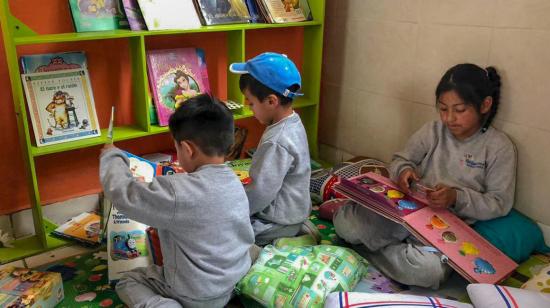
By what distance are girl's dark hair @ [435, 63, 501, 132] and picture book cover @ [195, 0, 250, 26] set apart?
3.29 ft

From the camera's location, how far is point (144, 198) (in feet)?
4.43

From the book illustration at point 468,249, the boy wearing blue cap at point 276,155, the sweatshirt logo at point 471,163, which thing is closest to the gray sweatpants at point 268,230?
the boy wearing blue cap at point 276,155

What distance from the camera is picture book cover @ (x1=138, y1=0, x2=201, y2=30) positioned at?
204cm

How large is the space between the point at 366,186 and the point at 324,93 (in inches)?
41.9

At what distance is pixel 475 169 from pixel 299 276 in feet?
2.90

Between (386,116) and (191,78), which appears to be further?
(386,116)

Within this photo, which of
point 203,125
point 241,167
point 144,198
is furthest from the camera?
point 241,167

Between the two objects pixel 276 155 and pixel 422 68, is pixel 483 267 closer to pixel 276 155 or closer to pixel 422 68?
pixel 276 155

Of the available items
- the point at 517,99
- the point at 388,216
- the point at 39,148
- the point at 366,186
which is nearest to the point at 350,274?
the point at 388,216

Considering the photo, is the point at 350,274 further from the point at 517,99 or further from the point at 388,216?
the point at 517,99

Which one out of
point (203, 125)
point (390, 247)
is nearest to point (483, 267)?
point (390, 247)

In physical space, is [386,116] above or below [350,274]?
above

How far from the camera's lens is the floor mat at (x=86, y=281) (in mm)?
1666

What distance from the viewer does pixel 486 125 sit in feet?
6.53
